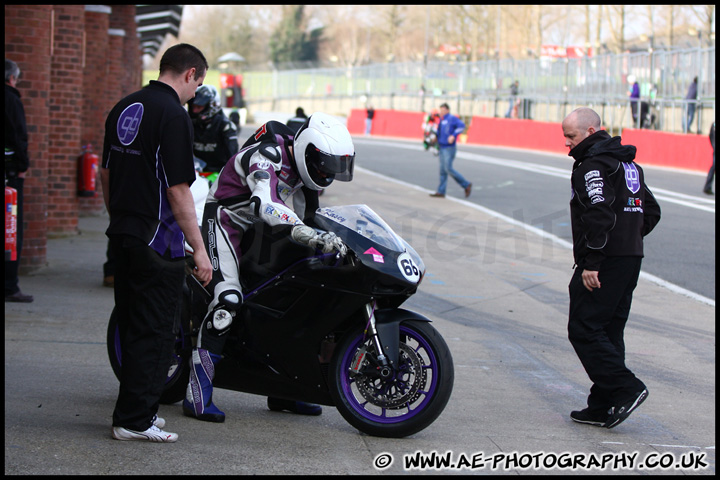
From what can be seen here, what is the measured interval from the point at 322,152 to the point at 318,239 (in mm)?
538

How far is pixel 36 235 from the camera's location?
32.5 ft

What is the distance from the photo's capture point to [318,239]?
4699 mm

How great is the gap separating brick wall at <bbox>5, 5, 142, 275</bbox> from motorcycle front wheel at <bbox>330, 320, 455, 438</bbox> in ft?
18.8

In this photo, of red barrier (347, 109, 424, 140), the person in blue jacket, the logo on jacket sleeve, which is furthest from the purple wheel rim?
red barrier (347, 109, 424, 140)

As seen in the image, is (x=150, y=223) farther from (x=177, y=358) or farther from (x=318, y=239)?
(x=177, y=358)

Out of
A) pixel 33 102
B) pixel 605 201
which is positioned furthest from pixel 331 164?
pixel 33 102

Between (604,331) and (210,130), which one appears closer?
(604,331)

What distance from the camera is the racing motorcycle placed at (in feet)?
15.8

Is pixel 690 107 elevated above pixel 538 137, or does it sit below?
above

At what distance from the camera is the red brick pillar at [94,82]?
14.9 metres

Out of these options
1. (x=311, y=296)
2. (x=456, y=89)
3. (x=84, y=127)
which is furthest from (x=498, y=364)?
(x=456, y=89)

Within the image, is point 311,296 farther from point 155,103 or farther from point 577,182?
point 577,182

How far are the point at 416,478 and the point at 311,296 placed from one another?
111 cm

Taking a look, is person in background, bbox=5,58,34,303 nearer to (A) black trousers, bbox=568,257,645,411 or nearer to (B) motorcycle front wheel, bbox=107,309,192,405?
(B) motorcycle front wheel, bbox=107,309,192,405
